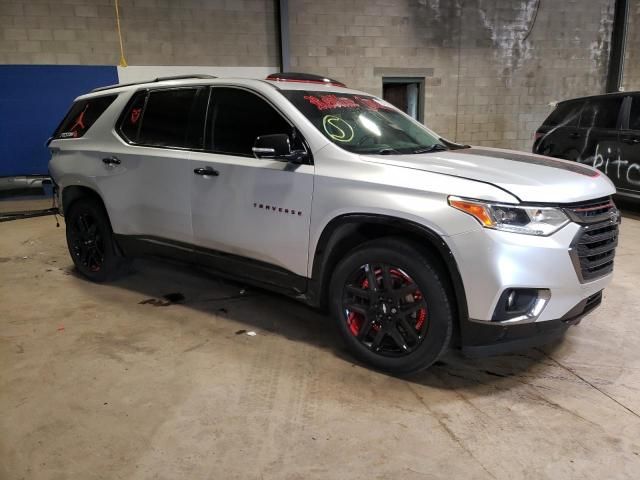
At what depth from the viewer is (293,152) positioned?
118 inches

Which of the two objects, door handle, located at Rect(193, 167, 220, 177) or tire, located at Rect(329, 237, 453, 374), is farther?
door handle, located at Rect(193, 167, 220, 177)

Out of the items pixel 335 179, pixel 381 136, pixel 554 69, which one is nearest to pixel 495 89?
pixel 554 69

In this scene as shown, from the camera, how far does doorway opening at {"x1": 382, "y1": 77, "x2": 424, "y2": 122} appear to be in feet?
34.7

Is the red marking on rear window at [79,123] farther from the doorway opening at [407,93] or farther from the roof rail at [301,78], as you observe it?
the doorway opening at [407,93]

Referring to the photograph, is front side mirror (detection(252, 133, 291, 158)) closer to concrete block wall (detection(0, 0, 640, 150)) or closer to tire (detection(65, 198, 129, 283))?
tire (detection(65, 198, 129, 283))

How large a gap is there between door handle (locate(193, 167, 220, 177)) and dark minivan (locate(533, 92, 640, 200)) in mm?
5873

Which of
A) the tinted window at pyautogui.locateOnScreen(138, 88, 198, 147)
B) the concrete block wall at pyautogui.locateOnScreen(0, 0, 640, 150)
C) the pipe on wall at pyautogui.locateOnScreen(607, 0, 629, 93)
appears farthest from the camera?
the pipe on wall at pyautogui.locateOnScreen(607, 0, 629, 93)

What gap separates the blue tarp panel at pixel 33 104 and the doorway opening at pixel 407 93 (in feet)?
18.6

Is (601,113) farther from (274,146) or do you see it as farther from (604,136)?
(274,146)

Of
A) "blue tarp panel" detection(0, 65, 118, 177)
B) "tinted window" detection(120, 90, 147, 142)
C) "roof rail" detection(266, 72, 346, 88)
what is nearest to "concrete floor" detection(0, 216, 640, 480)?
"tinted window" detection(120, 90, 147, 142)

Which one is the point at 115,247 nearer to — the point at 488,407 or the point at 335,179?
the point at 335,179

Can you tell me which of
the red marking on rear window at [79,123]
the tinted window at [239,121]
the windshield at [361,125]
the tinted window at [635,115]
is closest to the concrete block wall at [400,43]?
the tinted window at [635,115]

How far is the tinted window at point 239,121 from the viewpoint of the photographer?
10.7ft

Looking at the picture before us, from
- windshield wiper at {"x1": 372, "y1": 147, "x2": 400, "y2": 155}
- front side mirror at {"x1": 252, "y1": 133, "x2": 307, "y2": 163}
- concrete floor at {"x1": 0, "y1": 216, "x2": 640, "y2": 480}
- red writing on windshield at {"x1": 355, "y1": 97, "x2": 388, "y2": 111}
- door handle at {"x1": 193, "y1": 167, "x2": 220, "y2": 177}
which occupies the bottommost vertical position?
concrete floor at {"x1": 0, "y1": 216, "x2": 640, "y2": 480}
